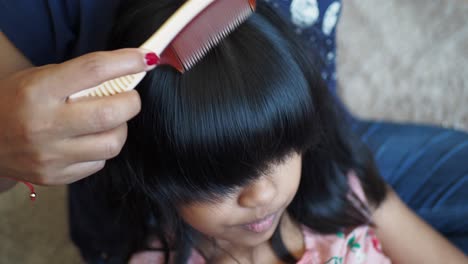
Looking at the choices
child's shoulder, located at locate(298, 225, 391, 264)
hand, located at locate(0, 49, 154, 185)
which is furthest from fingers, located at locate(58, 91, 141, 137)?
child's shoulder, located at locate(298, 225, 391, 264)

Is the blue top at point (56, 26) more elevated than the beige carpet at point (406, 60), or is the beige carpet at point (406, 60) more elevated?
the blue top at point (56, 26)

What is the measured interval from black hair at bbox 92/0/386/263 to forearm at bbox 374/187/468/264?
0.24m

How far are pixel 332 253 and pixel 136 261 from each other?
0.99 feet

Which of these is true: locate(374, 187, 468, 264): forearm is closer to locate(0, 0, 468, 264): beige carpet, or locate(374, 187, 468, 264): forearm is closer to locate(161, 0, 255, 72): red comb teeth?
locate(161, 0, 255, 72): red comb teeth

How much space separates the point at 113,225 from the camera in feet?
2.68

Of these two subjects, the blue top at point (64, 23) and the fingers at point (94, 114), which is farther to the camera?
the blue top at point (64, 23)

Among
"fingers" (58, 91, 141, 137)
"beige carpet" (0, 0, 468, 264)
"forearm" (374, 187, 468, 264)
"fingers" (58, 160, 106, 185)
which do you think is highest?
"fingers" (58, 91, 141, 137)

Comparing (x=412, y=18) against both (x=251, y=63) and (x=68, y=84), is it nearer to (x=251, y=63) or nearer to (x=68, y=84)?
(x=251, y=63)

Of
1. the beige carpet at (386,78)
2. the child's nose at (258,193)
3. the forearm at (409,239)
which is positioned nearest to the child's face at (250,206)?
the child's nose at (258,193)

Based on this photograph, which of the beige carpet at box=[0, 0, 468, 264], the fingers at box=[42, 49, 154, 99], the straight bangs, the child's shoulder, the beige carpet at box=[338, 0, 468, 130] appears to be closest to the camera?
the fingers at box=[42, 49, 154, 99]

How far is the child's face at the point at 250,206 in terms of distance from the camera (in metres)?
0.55

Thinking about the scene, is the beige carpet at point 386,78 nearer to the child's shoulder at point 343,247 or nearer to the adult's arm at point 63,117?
the child's shoulder at point 343,247

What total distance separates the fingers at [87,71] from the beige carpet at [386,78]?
894 mm

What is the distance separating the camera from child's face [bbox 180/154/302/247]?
550 millimetres
